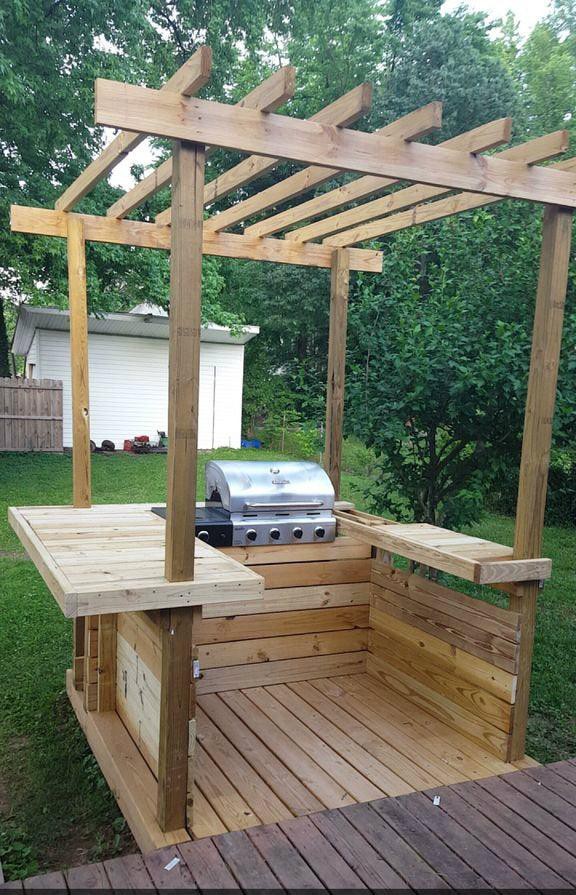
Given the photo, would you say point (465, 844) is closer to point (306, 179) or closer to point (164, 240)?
point (306, 179)

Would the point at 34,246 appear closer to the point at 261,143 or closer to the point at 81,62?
the point at 81,62

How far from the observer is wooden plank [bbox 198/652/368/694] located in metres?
3.48

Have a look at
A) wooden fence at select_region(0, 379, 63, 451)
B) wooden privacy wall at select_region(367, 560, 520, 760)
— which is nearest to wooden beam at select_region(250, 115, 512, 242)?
wooden privacy wall at select_region(367, 560, 520, 760)

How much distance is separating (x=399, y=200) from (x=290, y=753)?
2470 millimetres

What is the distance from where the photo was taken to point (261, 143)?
85.8 inches

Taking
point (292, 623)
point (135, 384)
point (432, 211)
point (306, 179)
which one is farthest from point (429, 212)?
point (135, 384)

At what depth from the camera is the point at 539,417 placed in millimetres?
2785

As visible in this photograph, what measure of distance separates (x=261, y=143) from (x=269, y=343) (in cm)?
1505

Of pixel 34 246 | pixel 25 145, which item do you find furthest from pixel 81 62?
pixel 34 246

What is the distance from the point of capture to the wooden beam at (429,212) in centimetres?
298

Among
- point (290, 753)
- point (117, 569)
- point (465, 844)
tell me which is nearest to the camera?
point (465, 844)

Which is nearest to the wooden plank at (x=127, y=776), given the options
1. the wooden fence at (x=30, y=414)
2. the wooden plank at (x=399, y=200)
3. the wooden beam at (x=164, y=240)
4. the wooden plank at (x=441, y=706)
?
the wooden plank at (x=441, y=706)

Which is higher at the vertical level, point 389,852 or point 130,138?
point 130,138

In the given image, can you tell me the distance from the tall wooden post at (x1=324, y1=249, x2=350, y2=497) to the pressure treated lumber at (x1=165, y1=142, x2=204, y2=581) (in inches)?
81.2
